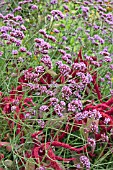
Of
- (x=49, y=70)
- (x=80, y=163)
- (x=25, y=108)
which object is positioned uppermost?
(x=49, y=70)

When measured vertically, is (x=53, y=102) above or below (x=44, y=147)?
above

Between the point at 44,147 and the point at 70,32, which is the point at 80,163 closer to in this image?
the point at 44,147

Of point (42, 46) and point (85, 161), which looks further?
point (42, 46)

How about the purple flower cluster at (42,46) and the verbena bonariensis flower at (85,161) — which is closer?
the verbena bonariensis flower at (85,161)

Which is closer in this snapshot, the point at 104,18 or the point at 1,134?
Result: the point at 1,134

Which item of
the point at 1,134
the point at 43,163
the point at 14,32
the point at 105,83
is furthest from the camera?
the point at 105,83

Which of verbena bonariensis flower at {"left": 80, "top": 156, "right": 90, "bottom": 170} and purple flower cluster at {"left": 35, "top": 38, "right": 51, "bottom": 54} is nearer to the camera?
verbena bonariensis flower at {"left": 80, "top": 156, "right": 90, "bottom": 170}

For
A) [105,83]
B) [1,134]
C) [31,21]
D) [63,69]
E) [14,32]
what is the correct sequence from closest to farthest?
1. [1,134]
2. [63,69]
3. [14,32]
4. [105,83]
5. [31,21]

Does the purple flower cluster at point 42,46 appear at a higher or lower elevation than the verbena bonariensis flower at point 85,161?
higher

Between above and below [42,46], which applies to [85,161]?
below

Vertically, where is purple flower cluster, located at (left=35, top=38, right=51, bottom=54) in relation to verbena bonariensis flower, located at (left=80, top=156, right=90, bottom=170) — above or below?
above

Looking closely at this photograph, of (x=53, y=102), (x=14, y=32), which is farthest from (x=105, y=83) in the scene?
(x=53, y=102)
